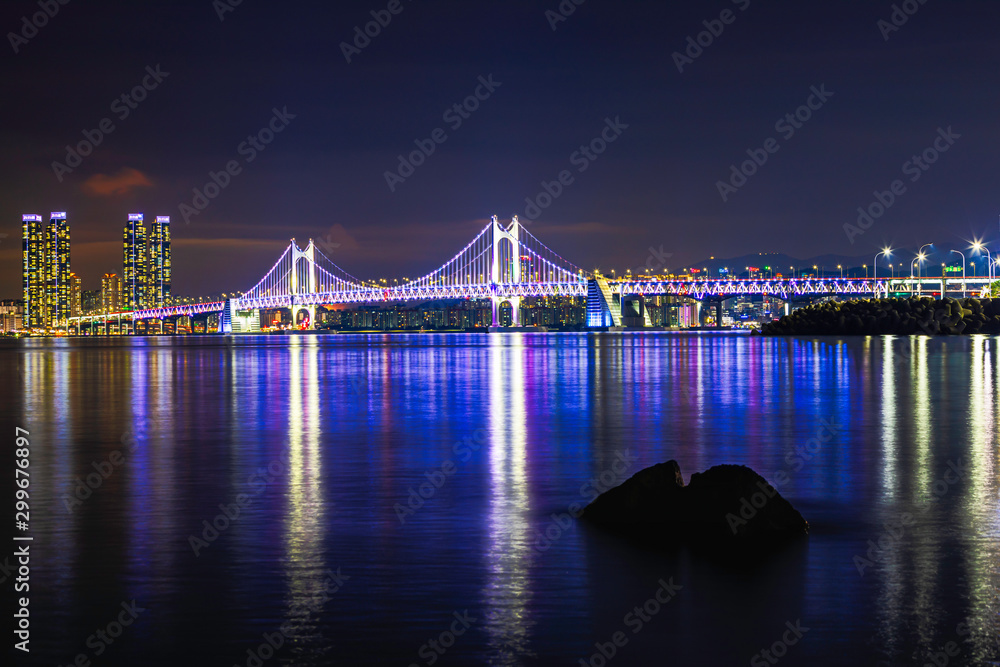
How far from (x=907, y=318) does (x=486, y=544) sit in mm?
90388

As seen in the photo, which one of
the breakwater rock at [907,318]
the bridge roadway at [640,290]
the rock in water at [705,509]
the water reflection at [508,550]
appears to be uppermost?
the bridge roadway at [640,290]

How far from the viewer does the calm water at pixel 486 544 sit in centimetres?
582

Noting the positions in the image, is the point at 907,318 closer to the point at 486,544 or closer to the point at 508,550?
the point at 486,544

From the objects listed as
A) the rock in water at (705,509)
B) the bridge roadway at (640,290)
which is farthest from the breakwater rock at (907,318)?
the rock in water at (705,509)

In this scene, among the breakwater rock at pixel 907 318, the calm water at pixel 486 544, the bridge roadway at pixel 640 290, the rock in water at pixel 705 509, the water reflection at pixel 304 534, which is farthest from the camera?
the bridge roadway at pixel 640 290

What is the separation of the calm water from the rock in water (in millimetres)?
328

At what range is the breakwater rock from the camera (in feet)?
292

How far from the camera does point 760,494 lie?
27.7 feet

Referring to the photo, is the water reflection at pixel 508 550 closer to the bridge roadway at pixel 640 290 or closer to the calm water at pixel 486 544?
the calm water at pixel 486 544

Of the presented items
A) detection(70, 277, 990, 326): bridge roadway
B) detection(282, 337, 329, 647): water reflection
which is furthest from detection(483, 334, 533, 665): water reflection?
detection(70, 277, 990, 326): bridge roadway

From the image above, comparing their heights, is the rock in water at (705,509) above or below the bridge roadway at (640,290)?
below

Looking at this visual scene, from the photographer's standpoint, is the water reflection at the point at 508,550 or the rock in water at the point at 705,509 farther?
the rock in water at the point at 705,509

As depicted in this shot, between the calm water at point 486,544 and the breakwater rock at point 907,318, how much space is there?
241 feet

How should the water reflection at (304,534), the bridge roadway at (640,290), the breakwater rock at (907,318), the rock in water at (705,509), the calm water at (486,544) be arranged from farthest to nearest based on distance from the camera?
the bridge roadway at (640,290) → the breakwater rock at (907,318) → the rock in water at (705,509) → the water reflection at (304,534) → the calm water at (486,544)
